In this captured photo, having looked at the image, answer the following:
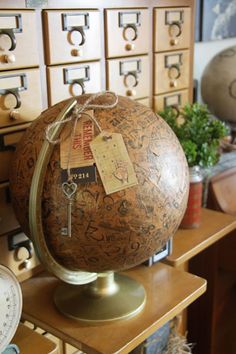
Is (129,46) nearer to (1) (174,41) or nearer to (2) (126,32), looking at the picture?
(2) (126,32)

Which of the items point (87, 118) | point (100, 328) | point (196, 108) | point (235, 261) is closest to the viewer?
point (87, 118)

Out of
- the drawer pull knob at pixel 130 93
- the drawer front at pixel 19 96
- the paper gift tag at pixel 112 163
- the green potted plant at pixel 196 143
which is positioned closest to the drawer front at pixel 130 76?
the drawer pull knob at pixel 130 93

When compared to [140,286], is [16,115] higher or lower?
higher

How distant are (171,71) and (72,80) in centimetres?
50

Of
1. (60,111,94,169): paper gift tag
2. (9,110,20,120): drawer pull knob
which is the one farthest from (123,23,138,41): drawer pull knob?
(60,111,94,169): paper gift tag

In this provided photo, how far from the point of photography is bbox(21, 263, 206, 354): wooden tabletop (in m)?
1.09

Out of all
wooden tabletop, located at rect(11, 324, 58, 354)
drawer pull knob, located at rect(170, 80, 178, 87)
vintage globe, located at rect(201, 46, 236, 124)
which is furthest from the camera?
vintage globe, located at rect(201, 46, 236, 124)

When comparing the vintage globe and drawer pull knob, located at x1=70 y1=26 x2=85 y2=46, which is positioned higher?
drawer pull knob, located at x1=70 y1=26 x2=85 y2=46

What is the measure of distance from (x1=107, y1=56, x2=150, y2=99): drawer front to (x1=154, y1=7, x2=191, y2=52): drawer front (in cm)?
9

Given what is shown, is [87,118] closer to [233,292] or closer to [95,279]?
[95,279]

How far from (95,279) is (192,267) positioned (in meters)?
0.86

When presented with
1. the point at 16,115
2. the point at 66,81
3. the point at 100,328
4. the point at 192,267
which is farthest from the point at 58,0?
the point at 192,267

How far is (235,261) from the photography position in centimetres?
194
